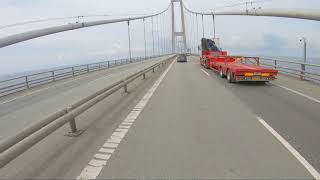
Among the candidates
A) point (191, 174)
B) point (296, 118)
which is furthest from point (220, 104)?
point (191, 174)

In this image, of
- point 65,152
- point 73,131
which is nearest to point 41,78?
point 73,131

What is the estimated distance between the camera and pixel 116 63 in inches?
2372

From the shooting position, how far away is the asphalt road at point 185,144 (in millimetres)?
5234

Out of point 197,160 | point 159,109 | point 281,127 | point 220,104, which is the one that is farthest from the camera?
point 220,104

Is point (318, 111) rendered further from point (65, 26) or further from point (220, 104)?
point (65, 26)

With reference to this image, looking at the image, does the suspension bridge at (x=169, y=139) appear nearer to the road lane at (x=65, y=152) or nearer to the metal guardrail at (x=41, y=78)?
the road lane at (x=65, y=152)

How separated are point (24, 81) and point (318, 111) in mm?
23636

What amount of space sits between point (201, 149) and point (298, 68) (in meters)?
16.3

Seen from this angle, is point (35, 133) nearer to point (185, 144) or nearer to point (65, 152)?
point (65, 152)

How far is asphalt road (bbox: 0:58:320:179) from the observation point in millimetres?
5234

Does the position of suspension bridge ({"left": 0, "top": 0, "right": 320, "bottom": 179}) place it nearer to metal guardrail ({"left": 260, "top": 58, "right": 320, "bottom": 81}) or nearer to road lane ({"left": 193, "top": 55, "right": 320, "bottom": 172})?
road lane ({"left": 193, "top": 55, "right": 320, "bottom": 172})

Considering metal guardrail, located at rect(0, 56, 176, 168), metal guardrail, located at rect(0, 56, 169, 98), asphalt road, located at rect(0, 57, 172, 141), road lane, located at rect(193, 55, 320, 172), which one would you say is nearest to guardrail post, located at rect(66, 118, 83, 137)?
metal guardrail, located at rect(0, 56, 176, 168)

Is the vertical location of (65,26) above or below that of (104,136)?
above

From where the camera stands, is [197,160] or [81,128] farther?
[81,128]
